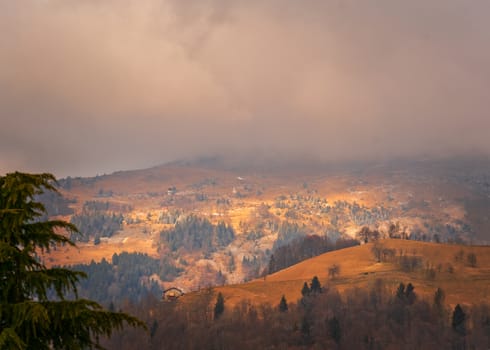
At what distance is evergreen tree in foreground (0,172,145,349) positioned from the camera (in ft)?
56.8

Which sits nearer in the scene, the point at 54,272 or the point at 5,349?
the point at 5,349

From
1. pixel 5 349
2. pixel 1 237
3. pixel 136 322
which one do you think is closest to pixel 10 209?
pixel 1 237

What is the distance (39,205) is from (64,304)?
3197 mm

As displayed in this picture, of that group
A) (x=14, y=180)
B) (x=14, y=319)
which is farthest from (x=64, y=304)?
(x=14, y=180)

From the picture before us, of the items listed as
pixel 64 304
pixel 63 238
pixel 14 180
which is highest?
pixel 14 180

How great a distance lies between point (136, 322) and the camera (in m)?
18.8

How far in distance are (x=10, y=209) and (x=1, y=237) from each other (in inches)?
36.1

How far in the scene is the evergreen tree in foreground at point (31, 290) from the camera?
17312mm

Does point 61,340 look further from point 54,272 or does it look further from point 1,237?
point 1,237

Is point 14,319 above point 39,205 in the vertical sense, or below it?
below

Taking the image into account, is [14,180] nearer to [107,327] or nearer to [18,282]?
[18,282]

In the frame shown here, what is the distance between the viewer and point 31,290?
18.2 m

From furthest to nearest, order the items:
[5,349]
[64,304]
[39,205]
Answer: [39,205] → [64,304] → [5,349]

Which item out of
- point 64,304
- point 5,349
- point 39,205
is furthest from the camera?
point 39,205
